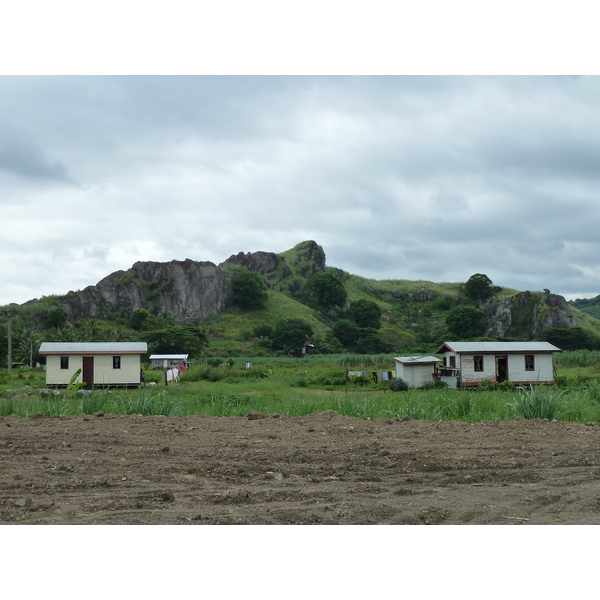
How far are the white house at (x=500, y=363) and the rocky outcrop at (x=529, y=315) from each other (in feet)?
181

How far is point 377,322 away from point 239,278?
24758 millimetres

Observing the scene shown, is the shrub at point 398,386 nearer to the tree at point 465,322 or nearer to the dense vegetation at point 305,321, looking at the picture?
the dense vegetation at point 305,321

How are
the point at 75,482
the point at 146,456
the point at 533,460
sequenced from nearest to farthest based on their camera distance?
the point at 75,482
the point at 533,460
the point at 146,456

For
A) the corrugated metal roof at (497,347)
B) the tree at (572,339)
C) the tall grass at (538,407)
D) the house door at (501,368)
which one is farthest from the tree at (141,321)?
the tall grass at (538,407)

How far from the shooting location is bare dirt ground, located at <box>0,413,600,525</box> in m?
4.35

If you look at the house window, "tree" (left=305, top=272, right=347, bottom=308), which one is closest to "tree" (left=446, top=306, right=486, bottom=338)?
"tree" (left=305, top=272, right=347, bottom=308)

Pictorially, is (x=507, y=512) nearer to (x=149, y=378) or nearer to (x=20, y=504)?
(x=20, y=504)

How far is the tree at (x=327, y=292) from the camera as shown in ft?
337

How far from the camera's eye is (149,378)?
36406 millimetres

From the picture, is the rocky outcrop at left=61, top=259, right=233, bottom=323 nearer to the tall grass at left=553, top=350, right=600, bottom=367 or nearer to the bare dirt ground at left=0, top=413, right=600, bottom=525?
the tall grass at left=553, top=350, right=600, bottom=367

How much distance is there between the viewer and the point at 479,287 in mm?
102750

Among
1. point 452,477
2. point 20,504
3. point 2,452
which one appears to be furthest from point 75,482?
point 452,477

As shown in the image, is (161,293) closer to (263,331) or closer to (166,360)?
(263,331)

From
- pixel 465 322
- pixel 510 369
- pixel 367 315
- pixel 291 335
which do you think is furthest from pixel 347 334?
pixel 510 369
